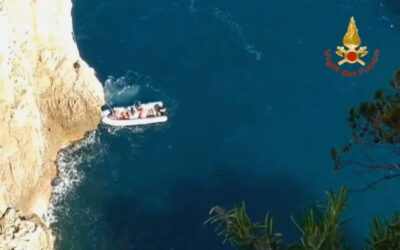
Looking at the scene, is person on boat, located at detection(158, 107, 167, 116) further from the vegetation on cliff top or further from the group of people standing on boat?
the vegetation on cliff top

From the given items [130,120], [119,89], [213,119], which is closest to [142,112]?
[130,120]

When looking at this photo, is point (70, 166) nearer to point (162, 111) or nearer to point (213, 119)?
point (162, 111)

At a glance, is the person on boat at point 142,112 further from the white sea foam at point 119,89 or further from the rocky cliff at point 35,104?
the rocky cliff at point 35,104

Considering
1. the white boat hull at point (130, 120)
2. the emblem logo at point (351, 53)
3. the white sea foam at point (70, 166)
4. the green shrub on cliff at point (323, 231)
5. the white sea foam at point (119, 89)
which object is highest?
the green shrub on cliff at point (323, 231)

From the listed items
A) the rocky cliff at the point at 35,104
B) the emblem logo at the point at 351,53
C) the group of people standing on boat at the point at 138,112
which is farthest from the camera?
the emblem logo at the point at 351,53

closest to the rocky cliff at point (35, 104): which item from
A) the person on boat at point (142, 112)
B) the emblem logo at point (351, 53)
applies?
the person on boat at point (142, 112)

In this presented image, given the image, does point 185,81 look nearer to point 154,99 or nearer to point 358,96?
point 154,99
